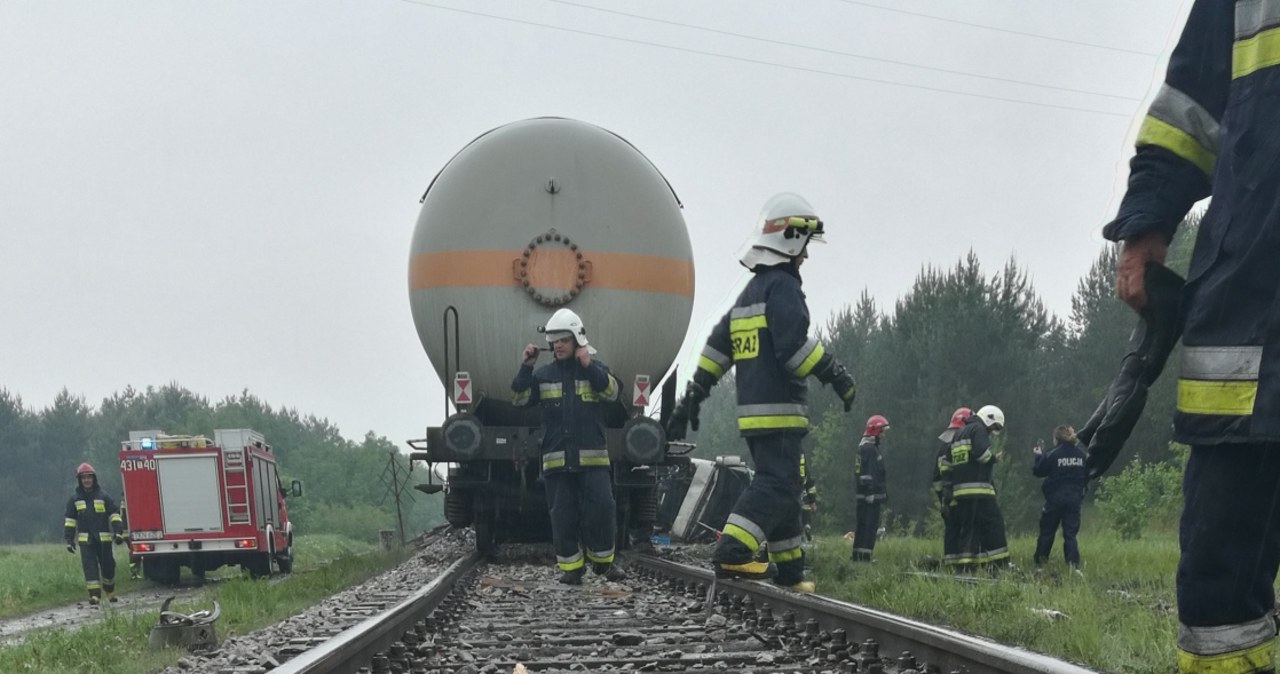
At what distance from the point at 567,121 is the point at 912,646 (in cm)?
797

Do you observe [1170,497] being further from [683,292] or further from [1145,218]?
[1145,218]

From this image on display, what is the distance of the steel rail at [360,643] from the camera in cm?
420

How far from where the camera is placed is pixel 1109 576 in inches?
406

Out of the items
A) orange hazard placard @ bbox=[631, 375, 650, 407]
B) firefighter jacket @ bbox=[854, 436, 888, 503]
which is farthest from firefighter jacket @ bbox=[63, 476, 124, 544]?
firefighter jacket @ bbox=[854, 436, 888, 503]

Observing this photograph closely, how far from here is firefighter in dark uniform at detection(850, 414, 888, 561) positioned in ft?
47.3

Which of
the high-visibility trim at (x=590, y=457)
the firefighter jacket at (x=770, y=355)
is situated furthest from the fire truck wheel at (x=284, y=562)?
the firefighter jacket at (x=770, y=355)

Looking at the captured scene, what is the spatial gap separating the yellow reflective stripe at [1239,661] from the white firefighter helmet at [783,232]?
4.59m

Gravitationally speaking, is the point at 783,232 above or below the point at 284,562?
above

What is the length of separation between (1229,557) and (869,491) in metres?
12.5

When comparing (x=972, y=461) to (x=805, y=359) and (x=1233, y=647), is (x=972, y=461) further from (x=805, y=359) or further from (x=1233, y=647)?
(x=1233, y=647)

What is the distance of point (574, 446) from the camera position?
8984 millimetres

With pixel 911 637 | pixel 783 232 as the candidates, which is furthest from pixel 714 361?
pixel 911 637

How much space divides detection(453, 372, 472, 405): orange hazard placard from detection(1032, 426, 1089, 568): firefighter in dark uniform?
216 inches

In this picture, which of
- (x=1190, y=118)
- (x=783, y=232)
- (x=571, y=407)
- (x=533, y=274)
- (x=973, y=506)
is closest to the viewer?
(x=1190, y=118)
